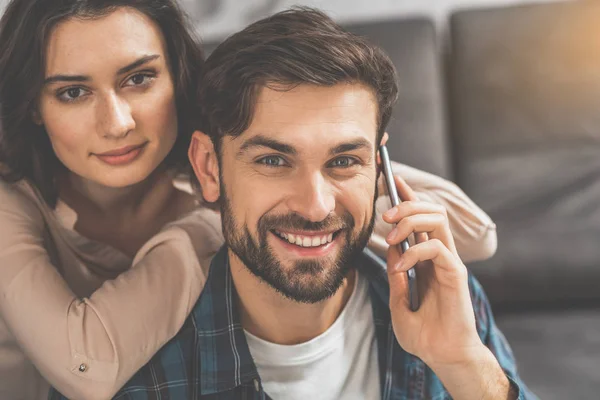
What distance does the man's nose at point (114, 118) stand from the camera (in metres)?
1.24

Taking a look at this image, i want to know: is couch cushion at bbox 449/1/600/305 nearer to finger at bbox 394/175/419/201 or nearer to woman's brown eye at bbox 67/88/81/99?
finger at bbox 394/175/419/201

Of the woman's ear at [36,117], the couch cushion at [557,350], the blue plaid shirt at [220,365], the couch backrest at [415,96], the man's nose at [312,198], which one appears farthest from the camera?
the couch backrest at [415,96]

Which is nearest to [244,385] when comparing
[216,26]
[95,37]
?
[95,37]

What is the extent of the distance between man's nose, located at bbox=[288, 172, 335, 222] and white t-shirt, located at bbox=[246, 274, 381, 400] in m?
0.27

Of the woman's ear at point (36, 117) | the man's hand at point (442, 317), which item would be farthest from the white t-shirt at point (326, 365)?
the woman's ear at point (36, 117)

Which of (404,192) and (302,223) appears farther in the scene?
(404,192)

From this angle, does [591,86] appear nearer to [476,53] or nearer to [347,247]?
[476,53]

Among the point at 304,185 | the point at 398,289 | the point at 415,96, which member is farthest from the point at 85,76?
the point at 415,96

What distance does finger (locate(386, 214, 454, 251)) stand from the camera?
116cm

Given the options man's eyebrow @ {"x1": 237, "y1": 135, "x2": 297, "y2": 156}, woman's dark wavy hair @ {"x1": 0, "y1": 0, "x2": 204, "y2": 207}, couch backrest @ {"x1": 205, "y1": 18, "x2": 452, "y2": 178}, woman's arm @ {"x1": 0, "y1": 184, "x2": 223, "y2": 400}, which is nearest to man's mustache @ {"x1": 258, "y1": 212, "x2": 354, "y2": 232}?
man's eyebrow @ {"x1": 237, "y1": 135, "x2": 297, "y2": 156}

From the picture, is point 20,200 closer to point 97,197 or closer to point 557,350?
point 97,197

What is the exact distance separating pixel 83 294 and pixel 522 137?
45.8 inches

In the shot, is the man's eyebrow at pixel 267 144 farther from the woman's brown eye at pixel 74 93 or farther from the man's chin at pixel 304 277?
the woman's brown eye at pixel 74 93

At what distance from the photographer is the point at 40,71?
4.21 feet
